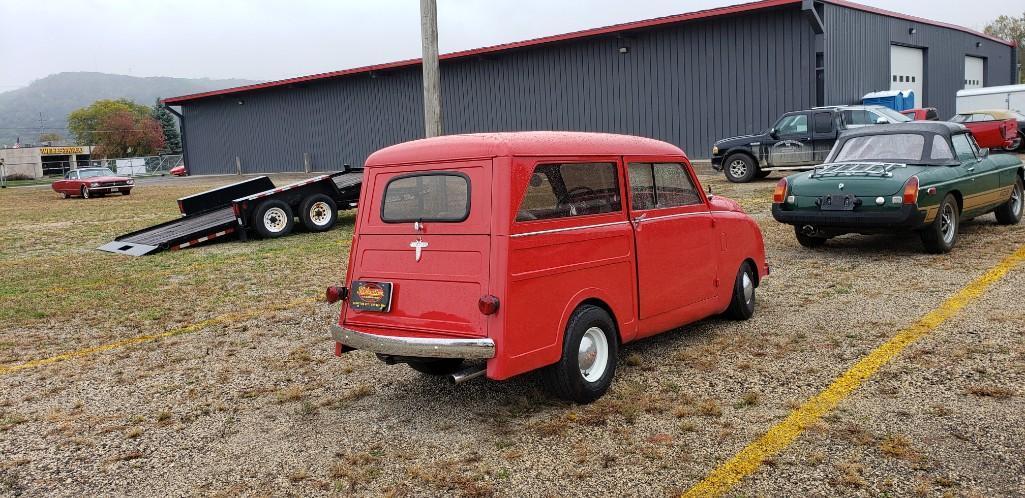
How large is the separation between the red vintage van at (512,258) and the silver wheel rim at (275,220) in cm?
879

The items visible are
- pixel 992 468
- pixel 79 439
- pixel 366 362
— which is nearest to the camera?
pixel 992 468

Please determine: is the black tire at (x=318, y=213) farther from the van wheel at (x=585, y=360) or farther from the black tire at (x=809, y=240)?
the van wheel at (x=585, y=360)

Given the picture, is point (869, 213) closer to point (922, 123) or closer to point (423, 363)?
point (922, 123)

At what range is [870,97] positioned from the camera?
2303 centimetres

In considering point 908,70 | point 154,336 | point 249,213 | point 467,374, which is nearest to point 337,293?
point 467,374

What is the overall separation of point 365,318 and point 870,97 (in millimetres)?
22101

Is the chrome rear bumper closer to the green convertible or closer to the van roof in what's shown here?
the van roof

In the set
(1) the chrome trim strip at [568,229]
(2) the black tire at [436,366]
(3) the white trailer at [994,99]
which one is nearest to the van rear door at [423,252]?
(1) the chrome trim strip at [568,229]

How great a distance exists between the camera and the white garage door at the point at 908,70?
27.0m

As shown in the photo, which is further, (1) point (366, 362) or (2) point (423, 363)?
(1) point (366, 362)

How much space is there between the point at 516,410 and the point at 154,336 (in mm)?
3833

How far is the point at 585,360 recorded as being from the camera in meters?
4.64

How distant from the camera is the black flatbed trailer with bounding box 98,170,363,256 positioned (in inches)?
489

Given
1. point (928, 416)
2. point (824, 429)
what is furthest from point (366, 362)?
point (928, 416)
